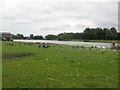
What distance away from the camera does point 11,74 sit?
57.8ft

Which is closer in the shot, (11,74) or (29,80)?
(29,80)

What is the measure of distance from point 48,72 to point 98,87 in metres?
5.15

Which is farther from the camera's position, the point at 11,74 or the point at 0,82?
the point at 11,74

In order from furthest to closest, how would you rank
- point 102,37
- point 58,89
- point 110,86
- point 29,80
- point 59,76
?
1. point 102,37
2. point 59,76
3. point 29,80
4. point 110,86
5. point 58,89

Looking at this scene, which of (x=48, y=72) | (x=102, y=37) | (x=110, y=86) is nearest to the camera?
(x=110, y=86)

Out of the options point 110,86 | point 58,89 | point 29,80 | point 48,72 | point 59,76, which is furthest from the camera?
point 48,72

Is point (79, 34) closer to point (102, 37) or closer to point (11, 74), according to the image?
point (102, 37)

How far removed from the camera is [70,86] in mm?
13984

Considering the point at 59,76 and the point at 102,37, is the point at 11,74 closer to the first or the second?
the point at 59,76

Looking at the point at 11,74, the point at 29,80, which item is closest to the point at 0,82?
the point at 29,80

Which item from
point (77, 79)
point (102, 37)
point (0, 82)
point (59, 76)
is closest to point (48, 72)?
point (59, 76)

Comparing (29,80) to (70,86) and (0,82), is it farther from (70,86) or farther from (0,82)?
(70,86)

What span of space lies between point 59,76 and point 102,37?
495 ft

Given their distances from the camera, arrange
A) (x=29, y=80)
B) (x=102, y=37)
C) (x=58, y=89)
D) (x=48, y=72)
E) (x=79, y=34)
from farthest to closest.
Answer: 1. (x=79, y=34)
2. (x=102, y=37)
3. (x=48, y=72)
4. (x=29, y=80)
5. (x=58, y=89)
